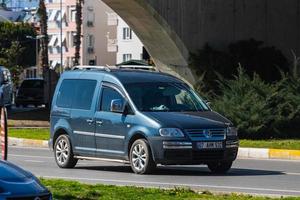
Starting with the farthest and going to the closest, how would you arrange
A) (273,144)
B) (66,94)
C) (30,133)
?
1. (30,133)
2. (273,144)
3. (66,94)

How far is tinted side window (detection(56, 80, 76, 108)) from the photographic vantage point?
17.0m

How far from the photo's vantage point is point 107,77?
1620 centimetres

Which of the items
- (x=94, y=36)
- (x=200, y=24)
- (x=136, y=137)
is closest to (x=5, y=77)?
(x=200, y=24)

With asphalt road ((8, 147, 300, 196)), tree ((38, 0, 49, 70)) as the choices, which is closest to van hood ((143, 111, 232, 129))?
asphalt road ((8, 147, 300, 196))

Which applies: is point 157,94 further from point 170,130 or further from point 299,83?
point 299,83

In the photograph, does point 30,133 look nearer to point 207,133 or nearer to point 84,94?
point 84,94

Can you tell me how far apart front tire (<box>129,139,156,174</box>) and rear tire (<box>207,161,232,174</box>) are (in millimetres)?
1236

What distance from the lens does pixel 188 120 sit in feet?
49.0

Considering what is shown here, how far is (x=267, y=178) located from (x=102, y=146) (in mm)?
3179

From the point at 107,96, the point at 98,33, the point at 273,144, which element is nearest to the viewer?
the point at 107,96

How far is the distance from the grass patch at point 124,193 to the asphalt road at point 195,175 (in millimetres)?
1038

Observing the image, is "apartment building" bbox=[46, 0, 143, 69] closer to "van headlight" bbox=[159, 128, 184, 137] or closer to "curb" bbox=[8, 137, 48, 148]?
"curb" bbox=[8, 137, 48, 148]

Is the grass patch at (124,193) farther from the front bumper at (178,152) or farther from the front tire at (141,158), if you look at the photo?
the front tire at (141,158)

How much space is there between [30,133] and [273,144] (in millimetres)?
9014
